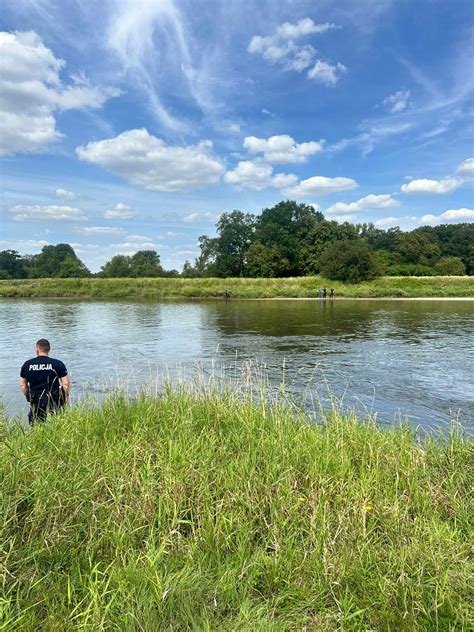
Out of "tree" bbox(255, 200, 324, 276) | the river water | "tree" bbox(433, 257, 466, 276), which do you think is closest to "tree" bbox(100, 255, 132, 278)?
"tree" bbox(255, 200, 324, 276)

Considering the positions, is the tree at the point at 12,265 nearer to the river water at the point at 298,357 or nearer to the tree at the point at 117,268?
the tree at the point at 117,268

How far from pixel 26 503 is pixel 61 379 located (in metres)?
4.31

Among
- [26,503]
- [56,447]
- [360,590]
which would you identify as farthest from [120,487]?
[360,590]

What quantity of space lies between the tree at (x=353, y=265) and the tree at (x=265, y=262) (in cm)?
1903

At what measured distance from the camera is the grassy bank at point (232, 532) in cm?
316

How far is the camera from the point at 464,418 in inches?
404

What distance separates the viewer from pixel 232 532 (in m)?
4.12

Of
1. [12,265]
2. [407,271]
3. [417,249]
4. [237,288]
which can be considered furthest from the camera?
[12,265]

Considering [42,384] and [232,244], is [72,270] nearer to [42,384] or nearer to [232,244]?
[232,244]

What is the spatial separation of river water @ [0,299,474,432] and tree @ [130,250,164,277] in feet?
305

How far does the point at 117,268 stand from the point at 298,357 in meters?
120

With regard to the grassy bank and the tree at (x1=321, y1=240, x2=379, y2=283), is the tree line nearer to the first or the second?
the tree at (x1=321, y1=240, x2=379, y2=283)

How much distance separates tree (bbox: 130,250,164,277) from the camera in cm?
12619

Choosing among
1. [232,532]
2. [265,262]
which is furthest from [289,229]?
[232,532]
